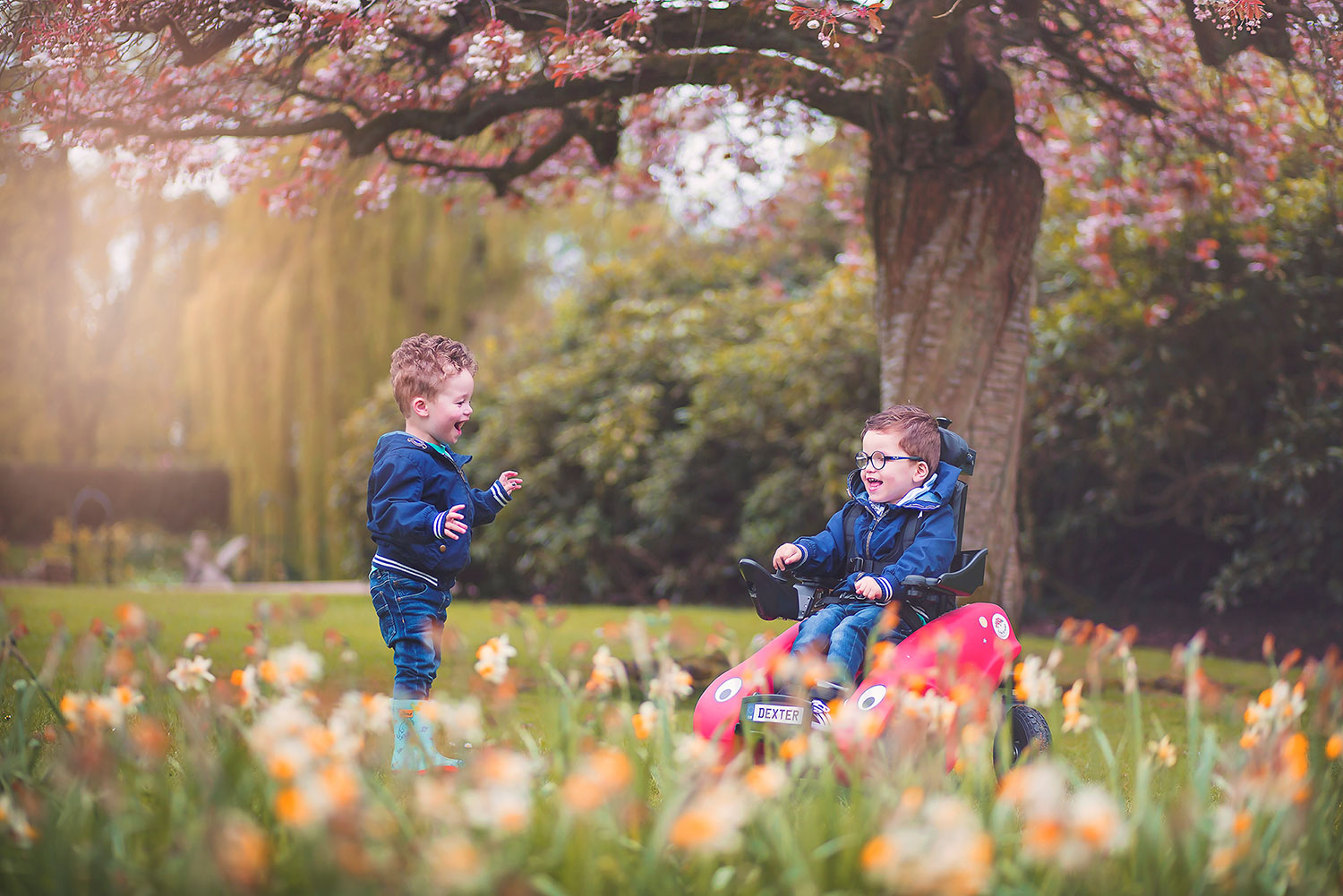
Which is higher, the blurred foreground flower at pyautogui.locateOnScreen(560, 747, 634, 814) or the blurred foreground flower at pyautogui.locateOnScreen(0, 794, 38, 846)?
the blurred foreground flower at pyautogui.locateOnScreen(560, 747, 634, 814)

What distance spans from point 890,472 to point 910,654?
0.61m

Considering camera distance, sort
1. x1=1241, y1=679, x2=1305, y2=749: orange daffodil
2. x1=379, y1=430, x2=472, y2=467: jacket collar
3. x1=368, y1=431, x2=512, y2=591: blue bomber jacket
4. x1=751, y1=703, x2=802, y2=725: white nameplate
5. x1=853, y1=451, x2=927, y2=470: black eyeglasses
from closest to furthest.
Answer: x1=1241, y1=679, x2=1305, y2=749: orange daffodil
x1=751, y1=703, x2=802, y2=725: white nameplate
x1=368, y1=431, x2=512, y2=591: blue bomber jacket
x1=379, y1=430, x2=472, y2=467: jacket collar
x1=853, y1=451, x2=927, y2=470: black eyeglasses

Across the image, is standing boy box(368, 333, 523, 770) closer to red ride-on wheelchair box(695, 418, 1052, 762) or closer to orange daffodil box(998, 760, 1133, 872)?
red ride-on wheelchair box(695, 418, 1052, 762)

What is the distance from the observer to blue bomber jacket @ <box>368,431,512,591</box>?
3.14 metres

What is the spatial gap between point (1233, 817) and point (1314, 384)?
6219mm

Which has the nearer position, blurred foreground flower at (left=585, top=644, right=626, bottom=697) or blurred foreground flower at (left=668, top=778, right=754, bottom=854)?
blurred foreground flower at (left=668, top=778, right=754, bottom=854)

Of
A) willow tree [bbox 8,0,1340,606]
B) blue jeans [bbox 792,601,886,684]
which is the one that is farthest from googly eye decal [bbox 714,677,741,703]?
willow tree [bbox 8,0,1340,606]

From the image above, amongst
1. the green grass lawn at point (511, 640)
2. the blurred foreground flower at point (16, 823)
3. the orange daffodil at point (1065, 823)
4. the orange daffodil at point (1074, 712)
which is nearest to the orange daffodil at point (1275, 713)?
the orange daffodil at point (1074, 712)

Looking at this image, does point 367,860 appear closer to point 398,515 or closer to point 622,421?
point 398,515

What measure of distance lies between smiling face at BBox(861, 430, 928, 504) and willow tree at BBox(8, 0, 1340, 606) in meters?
1.31

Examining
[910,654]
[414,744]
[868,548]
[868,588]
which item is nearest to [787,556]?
[868,548]

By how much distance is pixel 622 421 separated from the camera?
31.4ft

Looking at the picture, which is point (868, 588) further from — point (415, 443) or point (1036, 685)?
point (415, 443)

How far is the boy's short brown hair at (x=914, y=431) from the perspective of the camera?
11.2 feet
